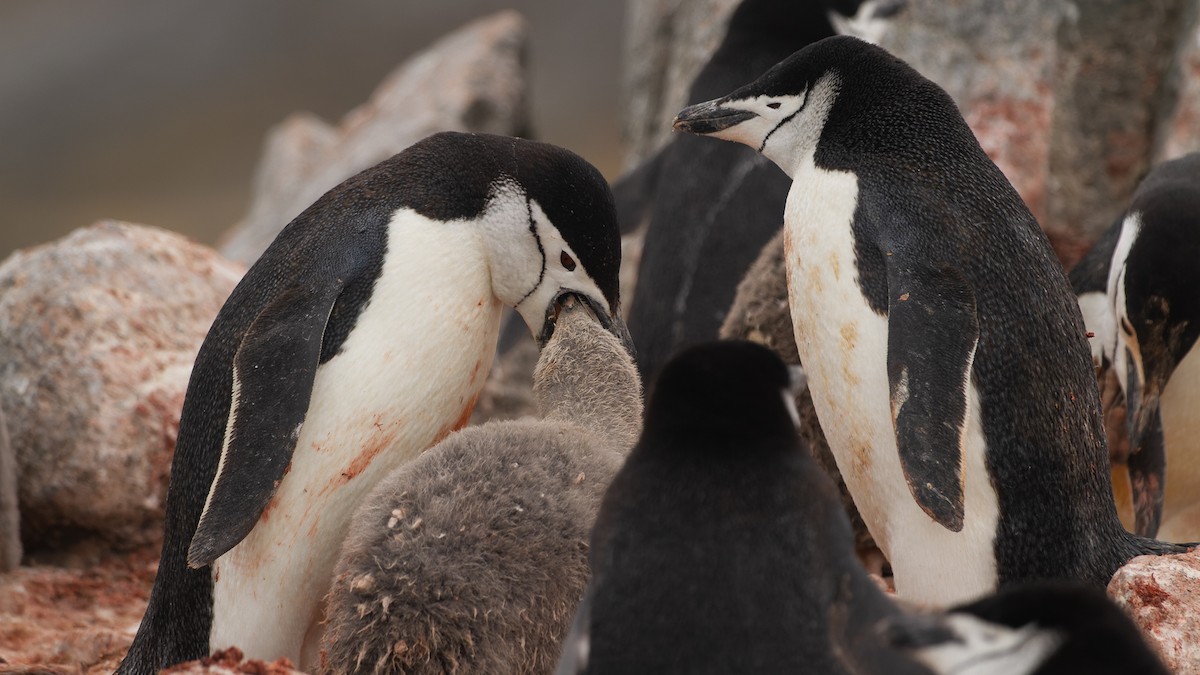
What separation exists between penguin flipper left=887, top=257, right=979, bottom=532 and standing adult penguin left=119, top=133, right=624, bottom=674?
68 cm

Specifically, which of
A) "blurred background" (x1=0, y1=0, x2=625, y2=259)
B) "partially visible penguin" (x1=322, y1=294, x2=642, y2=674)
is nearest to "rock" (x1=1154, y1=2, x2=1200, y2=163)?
"partially visible penguin" (x1=322, y1=294, x2=642, y2=674)

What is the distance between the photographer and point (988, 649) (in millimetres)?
1446

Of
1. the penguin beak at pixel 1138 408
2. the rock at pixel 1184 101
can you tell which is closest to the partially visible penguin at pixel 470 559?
the penguin beak at pixel 1138 408

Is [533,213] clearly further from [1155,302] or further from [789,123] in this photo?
[1155,302]

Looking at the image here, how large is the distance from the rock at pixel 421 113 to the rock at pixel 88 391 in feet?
7.55

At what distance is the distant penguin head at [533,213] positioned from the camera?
2.58 metres

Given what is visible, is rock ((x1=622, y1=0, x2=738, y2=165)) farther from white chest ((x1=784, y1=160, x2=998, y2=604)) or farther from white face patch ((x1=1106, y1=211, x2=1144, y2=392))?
white chest ((x1=784, y1=160, x2=998, y2=604))

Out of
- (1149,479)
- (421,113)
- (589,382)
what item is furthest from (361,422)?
(421,113)

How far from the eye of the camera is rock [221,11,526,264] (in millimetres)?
6520

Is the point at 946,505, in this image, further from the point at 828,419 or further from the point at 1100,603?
the point at 1100,603

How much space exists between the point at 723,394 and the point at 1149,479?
5.83 feet

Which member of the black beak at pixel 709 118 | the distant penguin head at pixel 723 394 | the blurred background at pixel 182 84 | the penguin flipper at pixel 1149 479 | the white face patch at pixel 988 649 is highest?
the blurred background at pixel 182 84

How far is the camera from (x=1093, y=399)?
2.36m

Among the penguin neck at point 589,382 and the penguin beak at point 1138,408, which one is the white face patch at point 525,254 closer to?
the penguin neck at point 589,382
